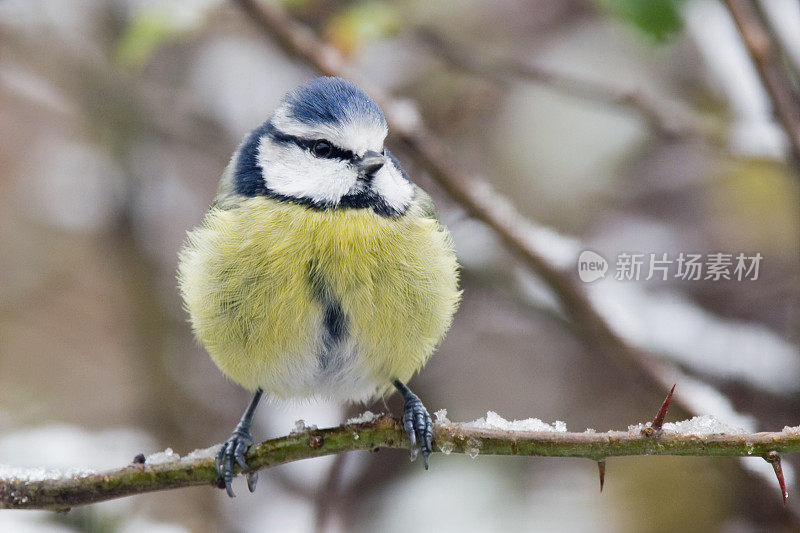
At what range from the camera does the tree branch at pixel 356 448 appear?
141cm

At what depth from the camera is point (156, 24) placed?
7.83 ft

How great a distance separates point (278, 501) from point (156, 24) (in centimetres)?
191

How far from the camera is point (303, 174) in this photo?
218cm

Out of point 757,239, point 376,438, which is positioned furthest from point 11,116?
point 757,239

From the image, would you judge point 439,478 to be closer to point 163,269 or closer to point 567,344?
point 567,344

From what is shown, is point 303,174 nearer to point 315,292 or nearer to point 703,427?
point 315,292

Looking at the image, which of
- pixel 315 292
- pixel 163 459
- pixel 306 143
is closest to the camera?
pixel 163 459

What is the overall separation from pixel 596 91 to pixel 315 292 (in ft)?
4.99

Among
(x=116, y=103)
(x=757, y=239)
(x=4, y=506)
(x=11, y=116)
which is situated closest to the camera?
(x=4, y=506)

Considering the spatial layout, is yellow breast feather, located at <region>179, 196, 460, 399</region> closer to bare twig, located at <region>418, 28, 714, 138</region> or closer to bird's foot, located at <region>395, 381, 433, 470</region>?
bird's foot, located at <region>395, 381, 433, 470</region>

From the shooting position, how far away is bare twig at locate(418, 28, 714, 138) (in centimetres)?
295

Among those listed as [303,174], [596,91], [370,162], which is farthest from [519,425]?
[596,91]

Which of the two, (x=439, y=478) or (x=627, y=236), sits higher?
(x=627, y=236)

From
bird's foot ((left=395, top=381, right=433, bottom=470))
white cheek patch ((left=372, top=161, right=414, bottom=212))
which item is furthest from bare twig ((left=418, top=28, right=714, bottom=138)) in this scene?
bird's foot ((left=395, top=381, right=433, bottom=470))
